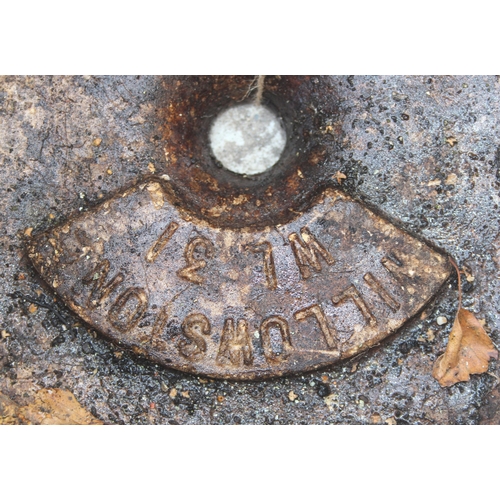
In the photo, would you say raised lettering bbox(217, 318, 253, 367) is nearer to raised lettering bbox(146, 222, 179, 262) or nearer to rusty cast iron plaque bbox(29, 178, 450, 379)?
rusty cast iron plaque bbox(29, 178, 450, 379)

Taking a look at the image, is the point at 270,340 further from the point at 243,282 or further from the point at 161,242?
the point at 161,242

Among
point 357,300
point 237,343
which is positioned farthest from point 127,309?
point 357,300

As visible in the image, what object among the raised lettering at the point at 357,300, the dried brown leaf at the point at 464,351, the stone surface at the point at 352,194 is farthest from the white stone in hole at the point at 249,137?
the dried brown leaf at the point at 464,351

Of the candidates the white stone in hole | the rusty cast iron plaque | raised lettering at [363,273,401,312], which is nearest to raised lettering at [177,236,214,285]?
the rusty cast iron plaque

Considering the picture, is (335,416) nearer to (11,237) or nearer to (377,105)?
(377,105)

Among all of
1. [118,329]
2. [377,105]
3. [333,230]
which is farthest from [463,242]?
[118,329]

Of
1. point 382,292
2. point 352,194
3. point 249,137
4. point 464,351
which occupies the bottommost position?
point 464,351

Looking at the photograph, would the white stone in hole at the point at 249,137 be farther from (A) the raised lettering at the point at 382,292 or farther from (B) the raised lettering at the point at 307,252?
(A) the raised lettering at the point at 382,292
